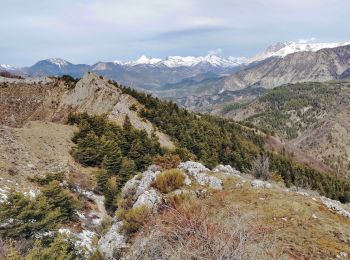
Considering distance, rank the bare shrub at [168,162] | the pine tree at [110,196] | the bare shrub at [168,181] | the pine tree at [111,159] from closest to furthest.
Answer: the bare shrub at [168,181] < the bare shrub at [168,162] < the pine tree at [110,196] < the pine tree at [111,159]

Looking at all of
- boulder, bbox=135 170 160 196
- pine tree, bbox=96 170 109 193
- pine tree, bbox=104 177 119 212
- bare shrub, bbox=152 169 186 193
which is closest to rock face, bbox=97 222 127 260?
boulder, bbox=135 170 160 196

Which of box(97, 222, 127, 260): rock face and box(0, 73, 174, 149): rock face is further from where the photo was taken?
box(0, 73, 174, 149): rock face

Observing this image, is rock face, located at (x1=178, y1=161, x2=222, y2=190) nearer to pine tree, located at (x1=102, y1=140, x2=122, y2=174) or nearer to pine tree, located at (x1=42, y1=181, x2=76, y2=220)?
pine tree, located at (x1=42, y1=181, x2=76, y2=220)

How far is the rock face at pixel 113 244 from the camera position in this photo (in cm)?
1720

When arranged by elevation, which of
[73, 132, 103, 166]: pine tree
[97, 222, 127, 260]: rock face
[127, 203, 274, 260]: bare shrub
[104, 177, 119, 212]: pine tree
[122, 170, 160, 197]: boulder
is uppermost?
[127, 203, 274, 260]: bare shrub

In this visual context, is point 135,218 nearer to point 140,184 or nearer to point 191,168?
point 140,184

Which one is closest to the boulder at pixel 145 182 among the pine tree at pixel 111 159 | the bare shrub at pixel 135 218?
the bare shrub at pixel 135 218

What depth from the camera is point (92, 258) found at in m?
Result: 17.2

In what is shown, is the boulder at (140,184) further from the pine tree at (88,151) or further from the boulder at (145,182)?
the pine tree at (88,151)

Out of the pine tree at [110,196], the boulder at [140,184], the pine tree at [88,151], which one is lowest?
the pine tree at [110,196]

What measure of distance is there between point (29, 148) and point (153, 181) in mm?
26127

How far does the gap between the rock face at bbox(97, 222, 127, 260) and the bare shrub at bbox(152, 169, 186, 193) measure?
376 cm

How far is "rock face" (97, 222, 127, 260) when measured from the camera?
1720cm

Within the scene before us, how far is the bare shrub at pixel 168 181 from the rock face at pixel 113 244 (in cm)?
376
